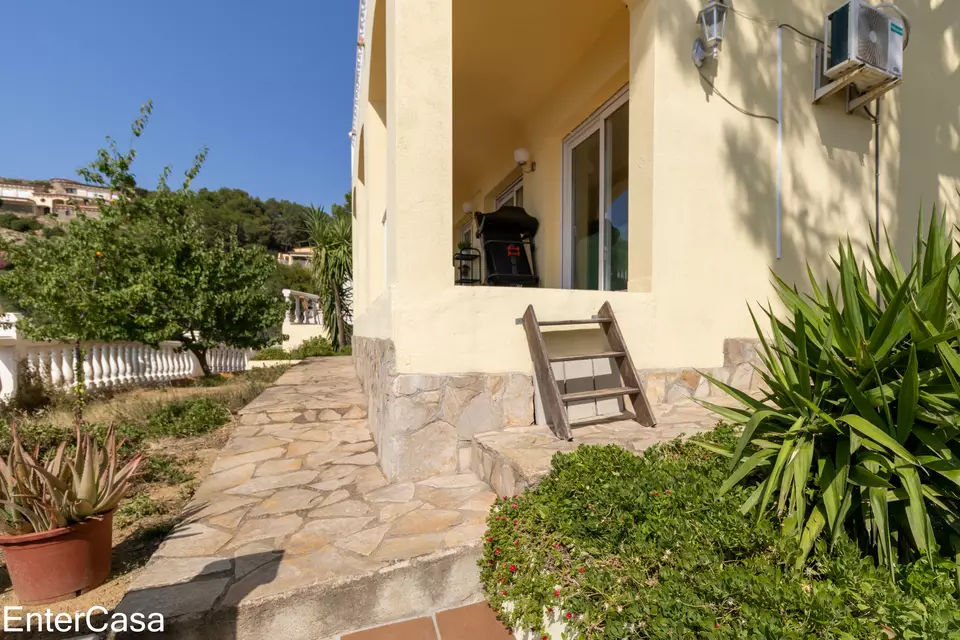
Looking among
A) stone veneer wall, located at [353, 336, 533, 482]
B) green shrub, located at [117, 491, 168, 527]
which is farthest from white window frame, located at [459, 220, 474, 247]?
green shrub, located at [117, 491, 168, 527]

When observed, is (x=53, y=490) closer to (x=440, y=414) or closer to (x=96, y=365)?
(x=440, y=414)

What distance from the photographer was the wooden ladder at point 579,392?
2.73 meters

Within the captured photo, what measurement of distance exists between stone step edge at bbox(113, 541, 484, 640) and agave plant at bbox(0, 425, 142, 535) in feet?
2.36

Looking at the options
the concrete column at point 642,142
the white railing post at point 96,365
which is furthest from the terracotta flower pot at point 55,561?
the white railing post at point 96,365

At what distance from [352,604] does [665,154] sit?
3497 millimetres

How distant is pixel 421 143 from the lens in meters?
2.77

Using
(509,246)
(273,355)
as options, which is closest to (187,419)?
(509,246)

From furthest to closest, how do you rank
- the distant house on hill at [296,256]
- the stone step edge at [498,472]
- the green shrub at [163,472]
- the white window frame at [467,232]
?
the distant house on hill at [296,256]
the white window frame at [467,232]
the green shrub at [163,472]
the stone step edge at [498,472]

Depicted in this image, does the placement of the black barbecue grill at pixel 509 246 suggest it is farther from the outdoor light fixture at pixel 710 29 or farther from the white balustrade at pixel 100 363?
the white balustrade at pixel 100 363

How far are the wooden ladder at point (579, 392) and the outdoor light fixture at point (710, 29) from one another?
218cm

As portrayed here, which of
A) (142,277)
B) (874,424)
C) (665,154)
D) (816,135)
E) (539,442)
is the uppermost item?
(816,135)

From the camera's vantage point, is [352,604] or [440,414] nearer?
[352,604]

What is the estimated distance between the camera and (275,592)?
5.43 ft

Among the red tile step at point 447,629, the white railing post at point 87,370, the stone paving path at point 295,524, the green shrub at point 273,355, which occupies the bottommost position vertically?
the green shrub at point 273,355
